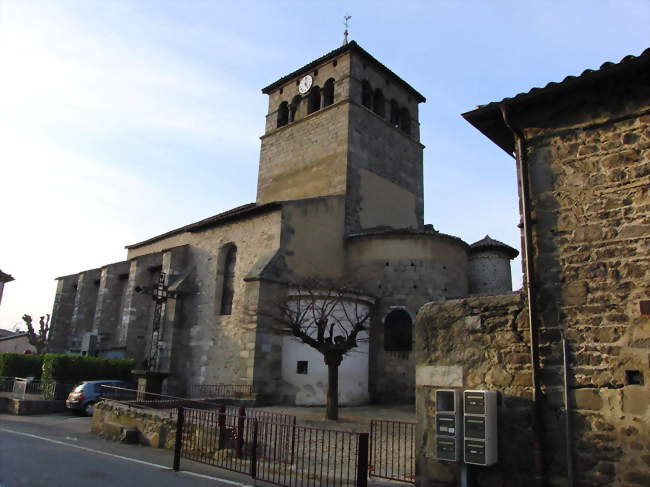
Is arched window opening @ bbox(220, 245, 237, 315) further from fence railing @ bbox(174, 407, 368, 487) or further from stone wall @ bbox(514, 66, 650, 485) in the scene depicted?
stone wall @ bbox(514, 66, 650, 485)

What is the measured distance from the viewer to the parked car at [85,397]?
1661cm

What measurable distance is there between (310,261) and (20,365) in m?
13.3

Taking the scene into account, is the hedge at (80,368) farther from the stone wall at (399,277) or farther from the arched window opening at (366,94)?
the arched window opening at (366,94)

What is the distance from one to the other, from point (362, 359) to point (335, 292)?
265 cm

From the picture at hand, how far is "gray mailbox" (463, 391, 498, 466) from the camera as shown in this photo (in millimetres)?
5984

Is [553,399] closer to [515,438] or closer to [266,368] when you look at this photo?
[515,438]

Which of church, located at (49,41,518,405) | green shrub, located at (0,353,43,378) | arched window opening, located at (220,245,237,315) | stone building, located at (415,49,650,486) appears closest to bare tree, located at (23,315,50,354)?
church, located at (49,41,518,405)

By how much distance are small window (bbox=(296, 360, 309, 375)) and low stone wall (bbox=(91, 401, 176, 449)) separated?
249 inches

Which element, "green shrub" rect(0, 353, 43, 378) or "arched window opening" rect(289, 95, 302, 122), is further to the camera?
"arched window opening" rect(289, 95, 302, 122)

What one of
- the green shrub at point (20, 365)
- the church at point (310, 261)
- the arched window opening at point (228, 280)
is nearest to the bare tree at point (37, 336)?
the church at point (310, 261)

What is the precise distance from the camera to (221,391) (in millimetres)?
18516

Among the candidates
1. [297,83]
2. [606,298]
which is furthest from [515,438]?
[297,83]

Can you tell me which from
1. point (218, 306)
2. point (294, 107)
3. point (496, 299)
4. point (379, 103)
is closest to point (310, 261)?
point (218, 306)

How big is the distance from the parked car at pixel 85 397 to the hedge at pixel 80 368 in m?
2.42
